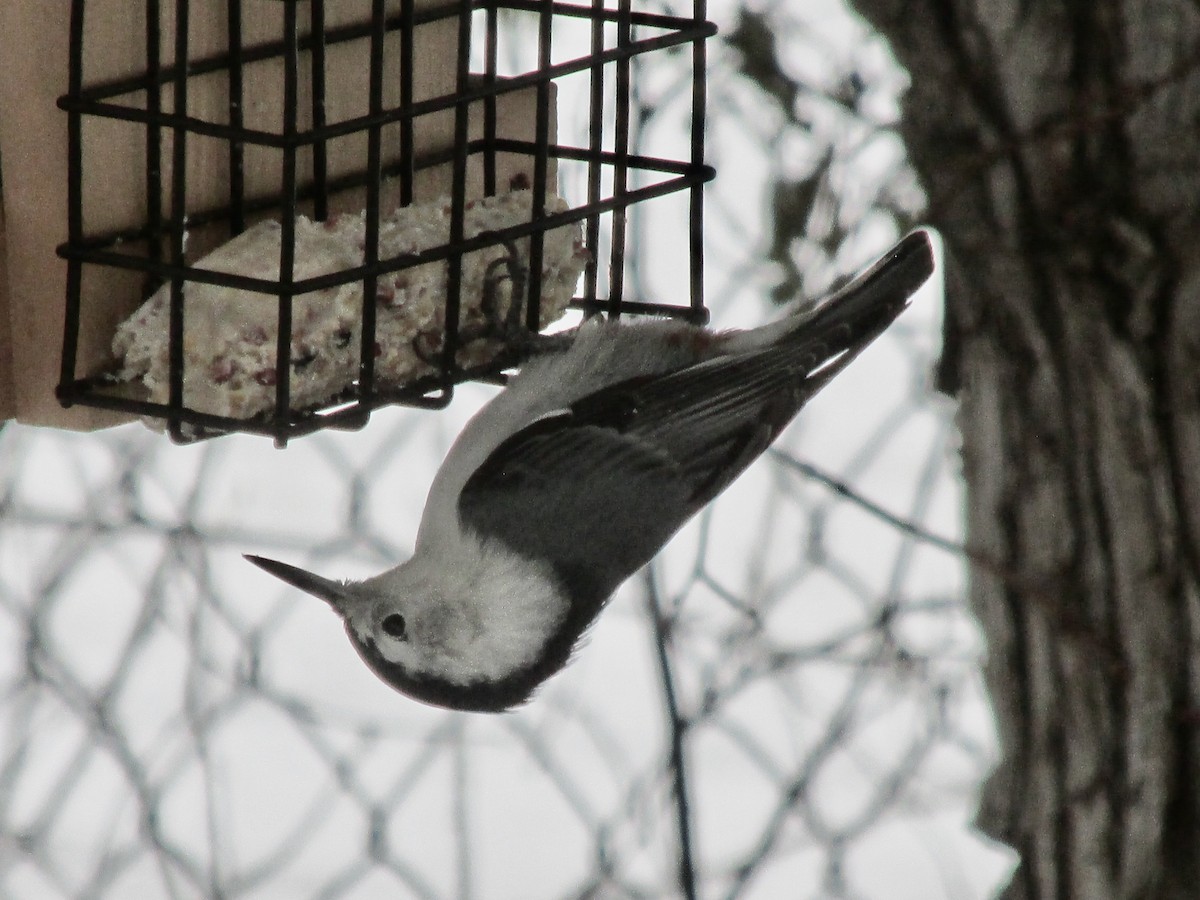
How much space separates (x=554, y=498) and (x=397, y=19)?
68cm

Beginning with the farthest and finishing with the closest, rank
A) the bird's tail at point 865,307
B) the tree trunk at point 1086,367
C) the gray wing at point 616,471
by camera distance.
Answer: the tree trunk at point 1086,367 → the bird's tail at point 865,307 → the gray wing at point 616,471

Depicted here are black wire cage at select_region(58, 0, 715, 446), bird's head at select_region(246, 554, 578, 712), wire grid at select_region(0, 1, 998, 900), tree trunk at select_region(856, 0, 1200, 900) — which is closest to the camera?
black wire cage at select_region(58, 0, 715, 446)

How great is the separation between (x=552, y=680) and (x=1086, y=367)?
1.02 m

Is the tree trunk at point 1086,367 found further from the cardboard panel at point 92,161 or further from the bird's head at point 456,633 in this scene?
the cardboard panel at point 92,161

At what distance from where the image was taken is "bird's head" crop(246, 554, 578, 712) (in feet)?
6.55

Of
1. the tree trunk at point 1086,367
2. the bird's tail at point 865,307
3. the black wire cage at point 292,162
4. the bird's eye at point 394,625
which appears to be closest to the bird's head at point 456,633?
the bird's eye at point 394,625

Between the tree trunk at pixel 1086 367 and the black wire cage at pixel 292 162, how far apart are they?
583mm

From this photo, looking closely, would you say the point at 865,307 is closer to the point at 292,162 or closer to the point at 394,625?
the point at 394,625

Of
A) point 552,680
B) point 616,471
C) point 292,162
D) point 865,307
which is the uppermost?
point 865,307

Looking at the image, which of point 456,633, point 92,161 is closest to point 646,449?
point 456,633

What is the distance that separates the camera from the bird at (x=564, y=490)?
2.05m

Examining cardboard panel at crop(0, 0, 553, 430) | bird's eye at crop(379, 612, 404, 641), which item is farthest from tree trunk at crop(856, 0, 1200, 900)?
cardboard panel at crop(0, 0, 553, 430)

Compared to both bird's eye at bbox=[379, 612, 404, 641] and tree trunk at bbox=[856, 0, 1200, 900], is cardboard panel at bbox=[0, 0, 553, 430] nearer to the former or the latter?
bird's eye at bbox=[379, 612, 404, 641]

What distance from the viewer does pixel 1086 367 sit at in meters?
2.52
